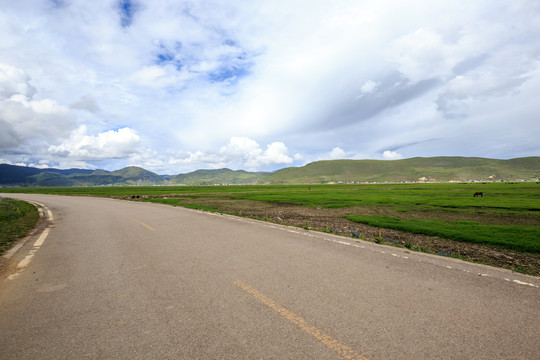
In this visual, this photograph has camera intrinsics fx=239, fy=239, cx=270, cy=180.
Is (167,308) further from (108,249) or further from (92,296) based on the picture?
(108,249)

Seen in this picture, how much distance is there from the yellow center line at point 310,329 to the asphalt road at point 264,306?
0.02 m

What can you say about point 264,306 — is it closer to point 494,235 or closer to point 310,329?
point 310,329

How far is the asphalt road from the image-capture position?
3316 millimetres

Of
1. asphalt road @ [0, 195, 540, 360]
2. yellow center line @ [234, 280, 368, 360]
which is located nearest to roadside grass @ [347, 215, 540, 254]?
asphalt road @ [0, 195, 540, 360]

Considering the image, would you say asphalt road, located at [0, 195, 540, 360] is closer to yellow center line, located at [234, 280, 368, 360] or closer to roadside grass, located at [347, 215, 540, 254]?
yellow center line, located at [234, 280, 368, 360]

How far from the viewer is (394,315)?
406 centimetres

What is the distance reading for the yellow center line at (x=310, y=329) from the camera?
10.4ft

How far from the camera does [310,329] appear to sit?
3676 millimetres

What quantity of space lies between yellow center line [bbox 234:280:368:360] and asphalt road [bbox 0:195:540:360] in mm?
17

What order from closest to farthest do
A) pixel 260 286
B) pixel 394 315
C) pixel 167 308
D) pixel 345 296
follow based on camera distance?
pixel 394 315 < pixel 167 308 < pixel 345 296 < pixel 260 286

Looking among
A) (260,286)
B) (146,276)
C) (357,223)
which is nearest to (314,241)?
(260,286)

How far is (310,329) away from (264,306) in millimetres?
1012

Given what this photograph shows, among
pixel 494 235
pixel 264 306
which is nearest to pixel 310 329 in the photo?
pixel 264 306

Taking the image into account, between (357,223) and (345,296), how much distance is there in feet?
42.4
